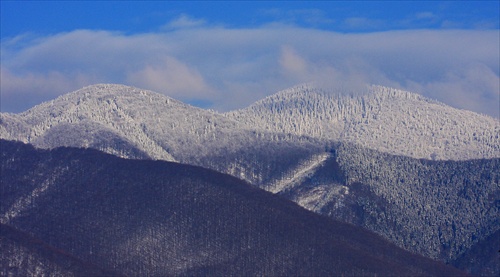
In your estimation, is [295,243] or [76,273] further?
[295,243]

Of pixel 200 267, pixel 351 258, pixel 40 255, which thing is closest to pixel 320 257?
pixel 351 258

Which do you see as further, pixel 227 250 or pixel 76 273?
pixel 227 250

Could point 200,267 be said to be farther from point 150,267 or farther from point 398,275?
point 398,275

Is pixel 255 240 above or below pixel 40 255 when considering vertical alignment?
above

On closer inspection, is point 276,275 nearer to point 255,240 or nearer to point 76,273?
point 255,240

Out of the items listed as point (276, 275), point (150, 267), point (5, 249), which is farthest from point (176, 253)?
point (5, 249)

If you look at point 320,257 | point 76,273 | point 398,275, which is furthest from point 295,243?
point 76,273

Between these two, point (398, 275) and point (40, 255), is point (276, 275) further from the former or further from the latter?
point (40, 255)

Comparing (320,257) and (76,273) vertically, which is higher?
(320,257)
